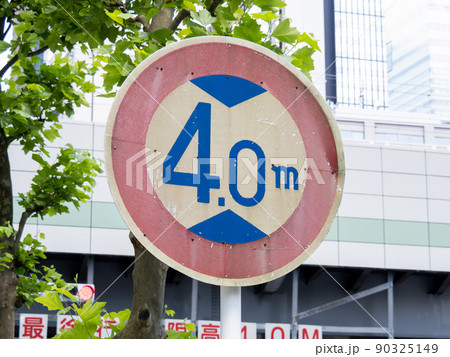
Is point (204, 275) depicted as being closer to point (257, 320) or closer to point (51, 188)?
point (51, 188)

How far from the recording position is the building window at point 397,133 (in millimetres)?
31547

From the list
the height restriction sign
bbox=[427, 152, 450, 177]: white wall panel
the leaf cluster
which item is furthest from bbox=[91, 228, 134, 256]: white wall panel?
the height restriction sign

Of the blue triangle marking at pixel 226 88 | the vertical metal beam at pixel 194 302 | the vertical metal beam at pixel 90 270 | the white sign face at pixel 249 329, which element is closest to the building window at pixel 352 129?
the vertical metal beam at pixel 194 302

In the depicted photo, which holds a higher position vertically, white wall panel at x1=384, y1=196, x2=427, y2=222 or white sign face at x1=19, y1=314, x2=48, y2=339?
white wall panel at x1=384, y1=196, x2=427, y2=222

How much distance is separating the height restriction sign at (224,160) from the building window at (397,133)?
1172 inches

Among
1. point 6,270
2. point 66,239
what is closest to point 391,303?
point 66,239

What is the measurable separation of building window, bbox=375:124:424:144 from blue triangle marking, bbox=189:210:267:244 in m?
30.0

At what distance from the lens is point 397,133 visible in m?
31.4

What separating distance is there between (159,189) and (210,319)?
1952 cm

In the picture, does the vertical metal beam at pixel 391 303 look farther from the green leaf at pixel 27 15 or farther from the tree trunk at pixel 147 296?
the tree trunk at pixel 147 296

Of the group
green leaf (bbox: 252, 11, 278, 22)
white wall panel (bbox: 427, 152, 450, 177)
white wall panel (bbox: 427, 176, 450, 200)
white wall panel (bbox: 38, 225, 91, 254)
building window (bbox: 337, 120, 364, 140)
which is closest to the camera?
green leaf (bbox: 252, 11, 278, 22)

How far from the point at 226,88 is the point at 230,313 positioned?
2.25 ft

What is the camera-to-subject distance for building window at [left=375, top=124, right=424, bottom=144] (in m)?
31.5

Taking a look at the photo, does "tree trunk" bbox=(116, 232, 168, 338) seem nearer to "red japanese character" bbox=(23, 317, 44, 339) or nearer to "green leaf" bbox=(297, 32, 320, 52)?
"green leaf" bbox=(297, 32, 320, 52)
